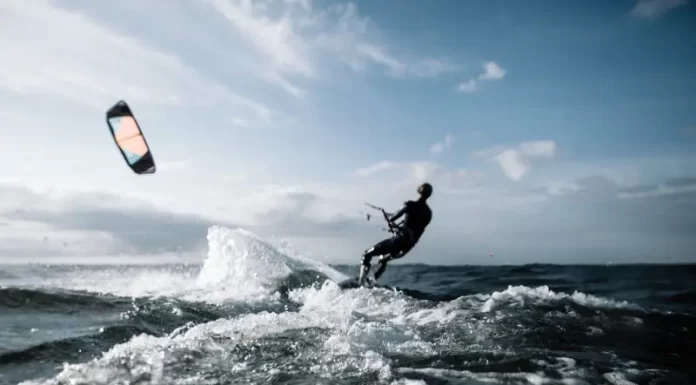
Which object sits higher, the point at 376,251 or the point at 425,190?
the point at 425,190

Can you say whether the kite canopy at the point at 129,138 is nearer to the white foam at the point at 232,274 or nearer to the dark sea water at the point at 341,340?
the dark sea water at the point at 341,340

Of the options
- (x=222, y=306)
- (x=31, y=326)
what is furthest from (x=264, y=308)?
(x=31, y=326)

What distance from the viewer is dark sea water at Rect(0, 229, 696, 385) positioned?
527 centimetres

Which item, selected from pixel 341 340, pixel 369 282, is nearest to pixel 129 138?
pixel 341 340

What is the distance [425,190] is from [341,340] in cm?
760

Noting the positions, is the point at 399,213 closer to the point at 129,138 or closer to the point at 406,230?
the point at 406,230

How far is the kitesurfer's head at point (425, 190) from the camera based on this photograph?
44.1 feet

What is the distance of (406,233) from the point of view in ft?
44.2

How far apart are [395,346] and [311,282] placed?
9.47 m

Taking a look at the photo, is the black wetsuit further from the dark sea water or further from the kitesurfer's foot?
the dark sea water

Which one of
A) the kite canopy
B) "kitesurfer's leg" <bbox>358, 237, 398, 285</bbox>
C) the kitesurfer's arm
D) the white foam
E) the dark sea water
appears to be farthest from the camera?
"kitesurfer's leg" <bbox>358, 237, 398, 285</bbox>

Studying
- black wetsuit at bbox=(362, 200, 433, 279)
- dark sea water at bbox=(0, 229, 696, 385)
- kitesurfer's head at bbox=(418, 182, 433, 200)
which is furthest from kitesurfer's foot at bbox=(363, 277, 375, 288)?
kitesurfer's head at bbox=(418, 182, 433, 200)

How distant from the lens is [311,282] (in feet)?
52.0

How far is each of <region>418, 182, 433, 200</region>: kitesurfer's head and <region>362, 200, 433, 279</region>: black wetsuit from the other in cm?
20
